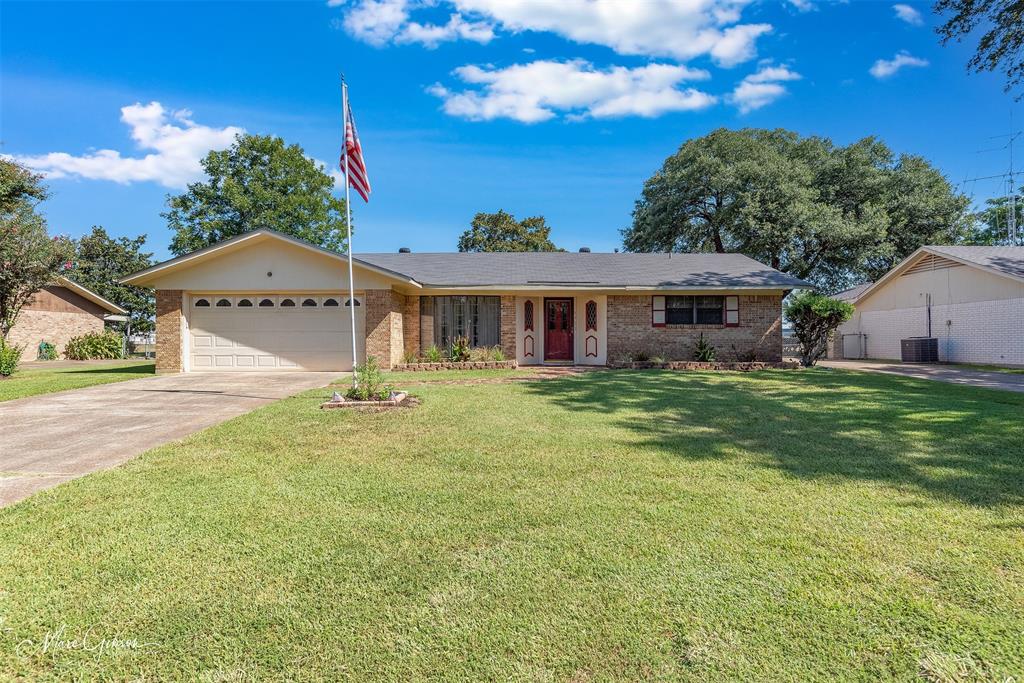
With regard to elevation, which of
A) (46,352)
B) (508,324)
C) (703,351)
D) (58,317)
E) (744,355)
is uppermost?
(58,317)

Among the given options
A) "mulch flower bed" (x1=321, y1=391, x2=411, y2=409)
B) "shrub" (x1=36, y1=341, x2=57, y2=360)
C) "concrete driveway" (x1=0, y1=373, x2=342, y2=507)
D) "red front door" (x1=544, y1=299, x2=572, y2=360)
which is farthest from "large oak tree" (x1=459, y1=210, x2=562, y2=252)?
"mulch flower bed" (x1=321, y1=391, x2=411, y2=409)

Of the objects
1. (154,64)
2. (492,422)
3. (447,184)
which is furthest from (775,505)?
(447,184)

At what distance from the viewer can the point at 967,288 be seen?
1711 cm

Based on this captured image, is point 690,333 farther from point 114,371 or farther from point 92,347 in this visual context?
point 92,347

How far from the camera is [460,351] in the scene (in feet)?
49.2

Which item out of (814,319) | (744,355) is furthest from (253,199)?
(814,319)

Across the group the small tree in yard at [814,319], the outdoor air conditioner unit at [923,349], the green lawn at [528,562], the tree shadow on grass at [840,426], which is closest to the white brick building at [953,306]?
the outdoor air conditioner unit at [923,349]

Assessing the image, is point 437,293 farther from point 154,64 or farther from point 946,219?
point 946,219

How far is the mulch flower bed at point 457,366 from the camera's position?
46.4 feet

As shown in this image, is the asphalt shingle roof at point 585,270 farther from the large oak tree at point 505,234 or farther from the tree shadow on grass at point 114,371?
the large oak tree at point 505,234

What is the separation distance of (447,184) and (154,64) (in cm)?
1247

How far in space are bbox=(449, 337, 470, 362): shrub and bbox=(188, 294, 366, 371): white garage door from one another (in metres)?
3.03

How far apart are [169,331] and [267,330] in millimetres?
2702

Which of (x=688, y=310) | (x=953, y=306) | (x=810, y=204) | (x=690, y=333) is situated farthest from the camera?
(x=810, y=204)
